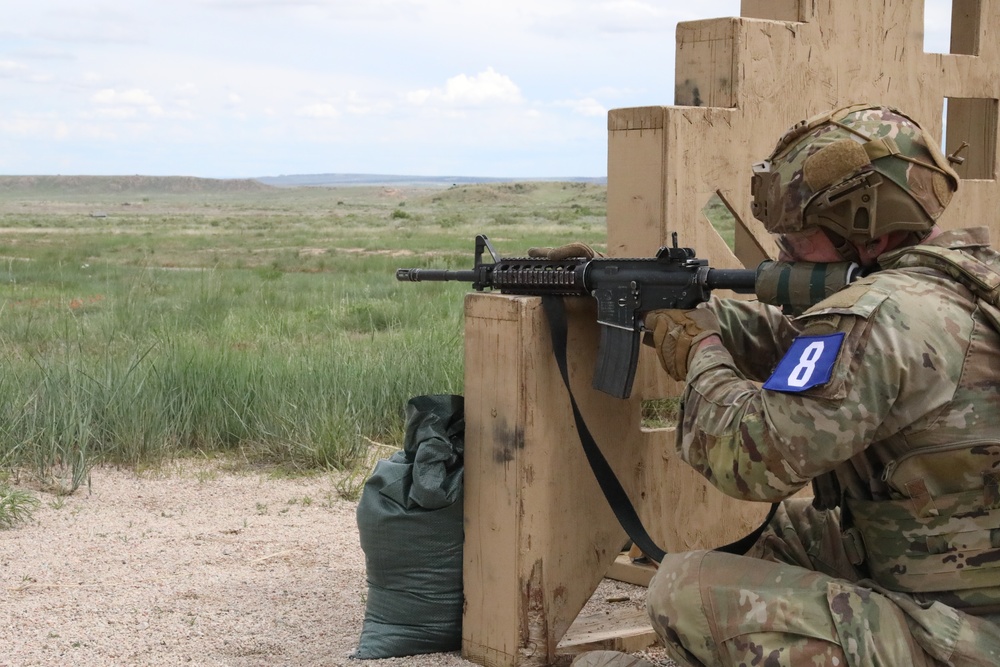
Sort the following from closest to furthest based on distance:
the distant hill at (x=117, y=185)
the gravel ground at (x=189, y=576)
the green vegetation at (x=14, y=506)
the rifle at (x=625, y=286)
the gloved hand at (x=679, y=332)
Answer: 1. the gloved hand at (x=679, y=332)
2. the rifle at (x=625, y=286)
3. the gravel ground at (x=189, y=576)
4. the green vegetation at (x=14, y=506)
5. the distant hill at (x=117, y=185)

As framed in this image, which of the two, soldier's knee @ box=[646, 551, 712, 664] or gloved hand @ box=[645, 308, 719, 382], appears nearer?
soldier's knee @ box=[646, 551, 712, 664]

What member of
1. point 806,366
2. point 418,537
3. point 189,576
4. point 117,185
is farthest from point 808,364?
point 117,185

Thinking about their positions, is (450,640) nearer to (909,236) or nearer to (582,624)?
(582,624)

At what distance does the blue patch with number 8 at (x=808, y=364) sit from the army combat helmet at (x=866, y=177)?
34 cm

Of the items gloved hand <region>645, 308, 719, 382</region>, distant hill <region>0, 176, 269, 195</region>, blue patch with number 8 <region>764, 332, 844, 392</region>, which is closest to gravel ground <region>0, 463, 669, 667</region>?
gloved hand <region>645, 308, 719, 382</region>

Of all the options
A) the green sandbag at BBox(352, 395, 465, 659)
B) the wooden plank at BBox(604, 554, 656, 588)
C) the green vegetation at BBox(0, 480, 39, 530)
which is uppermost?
the green sandbag at BBox(352, 395, 465, 659)

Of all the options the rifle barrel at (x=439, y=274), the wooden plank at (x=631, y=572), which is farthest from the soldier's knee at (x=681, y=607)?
the wooden plank at (x=631, y=572)

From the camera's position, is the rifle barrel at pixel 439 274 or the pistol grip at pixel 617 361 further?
the rifle barrel at pixel 439 274

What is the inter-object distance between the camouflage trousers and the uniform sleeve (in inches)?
9.1

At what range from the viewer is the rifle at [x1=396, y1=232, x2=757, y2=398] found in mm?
3038

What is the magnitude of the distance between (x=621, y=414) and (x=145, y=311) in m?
5.74

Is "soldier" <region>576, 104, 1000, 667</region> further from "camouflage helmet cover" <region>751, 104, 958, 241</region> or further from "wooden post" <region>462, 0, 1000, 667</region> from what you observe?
"wooden post" <region>462, 0, 1000, 667</region>

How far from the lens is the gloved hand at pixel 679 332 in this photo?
2898 millimetres

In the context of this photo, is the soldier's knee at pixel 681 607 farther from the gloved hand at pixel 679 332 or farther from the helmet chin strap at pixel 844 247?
the helmet chin strap at pixel 844 247
